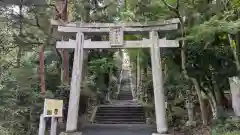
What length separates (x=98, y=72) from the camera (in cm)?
1753

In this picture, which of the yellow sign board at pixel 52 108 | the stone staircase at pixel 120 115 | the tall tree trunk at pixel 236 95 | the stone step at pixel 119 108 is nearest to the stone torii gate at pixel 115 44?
the tall tree trunk at pixel 236 95

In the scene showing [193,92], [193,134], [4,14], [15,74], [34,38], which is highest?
[4,14]

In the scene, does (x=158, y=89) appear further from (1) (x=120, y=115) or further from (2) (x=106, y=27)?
(1) (x=120, y=115)

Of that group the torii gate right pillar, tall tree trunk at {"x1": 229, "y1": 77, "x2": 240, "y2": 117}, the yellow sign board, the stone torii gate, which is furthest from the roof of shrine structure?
the yellow sign board

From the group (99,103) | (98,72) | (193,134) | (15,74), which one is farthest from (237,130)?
(99,103)

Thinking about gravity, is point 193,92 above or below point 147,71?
below

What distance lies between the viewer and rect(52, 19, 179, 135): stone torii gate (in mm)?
10789

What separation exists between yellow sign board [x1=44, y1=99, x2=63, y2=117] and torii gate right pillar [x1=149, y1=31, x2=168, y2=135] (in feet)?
14.3

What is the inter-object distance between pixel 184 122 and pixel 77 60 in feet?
19.2

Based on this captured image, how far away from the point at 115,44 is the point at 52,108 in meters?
4.57

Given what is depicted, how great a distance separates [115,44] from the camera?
11242 mm

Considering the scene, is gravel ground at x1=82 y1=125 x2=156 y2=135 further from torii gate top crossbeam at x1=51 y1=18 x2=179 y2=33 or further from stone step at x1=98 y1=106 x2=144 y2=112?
torii gate top crossbeam at x1=51 y1=18 x2=179 y2=33

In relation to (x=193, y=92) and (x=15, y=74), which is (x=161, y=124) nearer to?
(x=193, y=92)

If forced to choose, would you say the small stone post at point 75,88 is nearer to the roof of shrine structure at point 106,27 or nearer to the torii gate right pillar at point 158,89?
the roof of shrine structure at point 106,27
